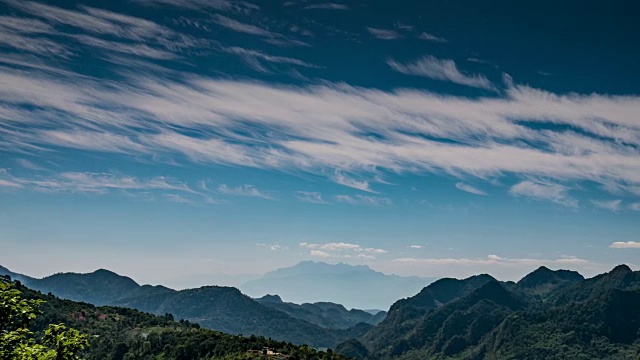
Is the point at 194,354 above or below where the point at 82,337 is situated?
below

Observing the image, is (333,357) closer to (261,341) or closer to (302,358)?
(302,358)

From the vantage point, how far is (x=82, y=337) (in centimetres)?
3219

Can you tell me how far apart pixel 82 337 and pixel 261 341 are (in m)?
176

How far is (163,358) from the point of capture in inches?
7835

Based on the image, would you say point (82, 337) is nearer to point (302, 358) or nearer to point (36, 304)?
point (36, 304)

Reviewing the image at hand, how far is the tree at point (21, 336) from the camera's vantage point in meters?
29.5

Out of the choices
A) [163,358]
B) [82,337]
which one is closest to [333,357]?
[163,358]

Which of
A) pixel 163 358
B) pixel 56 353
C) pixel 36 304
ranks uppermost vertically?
pixel 36 304

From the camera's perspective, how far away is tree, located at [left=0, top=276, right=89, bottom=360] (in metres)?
29.5

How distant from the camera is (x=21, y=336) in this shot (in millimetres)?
30188

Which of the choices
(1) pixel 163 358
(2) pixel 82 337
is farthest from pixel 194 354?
(2) pixel 82 337

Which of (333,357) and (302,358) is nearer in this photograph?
(302,358)

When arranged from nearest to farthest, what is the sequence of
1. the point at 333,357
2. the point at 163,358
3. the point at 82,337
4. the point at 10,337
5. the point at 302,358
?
the point at 10,337 → the point at 82,337 → the point at 302,358 → the point at 333,357 → the point at 163,358

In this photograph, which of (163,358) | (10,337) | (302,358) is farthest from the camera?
(163,358)
